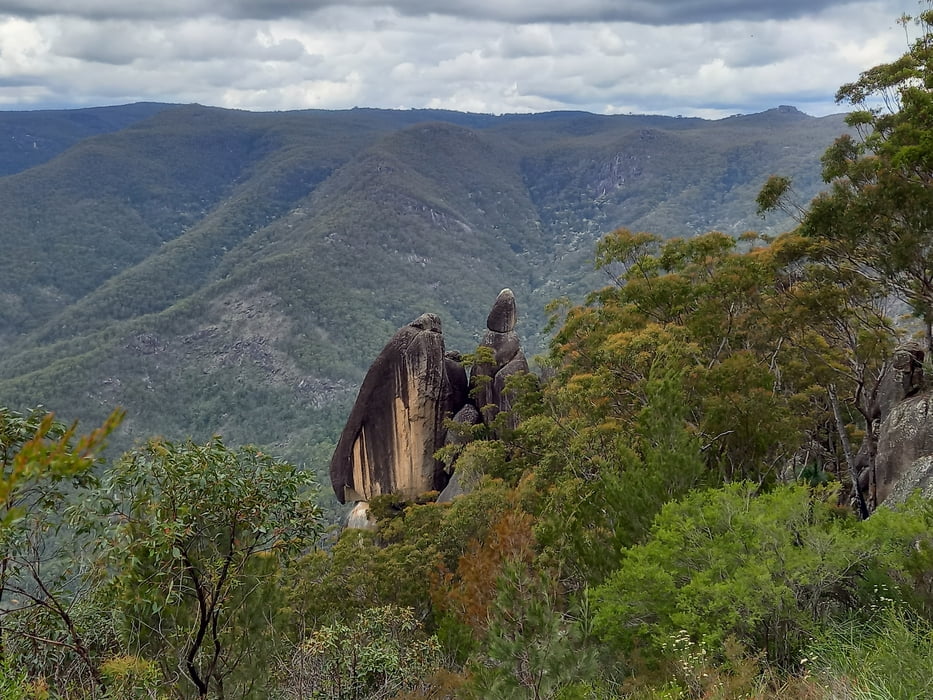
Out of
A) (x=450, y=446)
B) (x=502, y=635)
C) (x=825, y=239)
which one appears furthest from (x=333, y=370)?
(x=502, y=635)

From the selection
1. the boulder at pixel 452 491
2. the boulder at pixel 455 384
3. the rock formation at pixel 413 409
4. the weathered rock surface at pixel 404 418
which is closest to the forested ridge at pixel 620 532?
the boulder at pixel 452 491

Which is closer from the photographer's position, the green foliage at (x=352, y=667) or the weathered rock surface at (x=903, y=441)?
the green foliage at (x=352, y=667)

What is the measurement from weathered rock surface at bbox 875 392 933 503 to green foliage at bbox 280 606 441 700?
9.43m

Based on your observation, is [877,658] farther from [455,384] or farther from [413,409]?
[455,384]

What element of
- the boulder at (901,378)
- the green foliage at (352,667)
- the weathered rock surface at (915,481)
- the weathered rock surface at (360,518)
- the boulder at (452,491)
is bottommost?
the weathered rock surface at (360,518)

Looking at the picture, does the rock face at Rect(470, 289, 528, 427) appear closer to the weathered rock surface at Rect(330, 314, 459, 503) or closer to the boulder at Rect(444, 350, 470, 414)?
the boulder at Rect(444, 350, 470, 414)

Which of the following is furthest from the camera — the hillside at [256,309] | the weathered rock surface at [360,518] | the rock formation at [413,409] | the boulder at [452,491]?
the hillside at [256,309]

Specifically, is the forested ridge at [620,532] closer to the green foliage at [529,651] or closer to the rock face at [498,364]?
the green foliage at [529,651]

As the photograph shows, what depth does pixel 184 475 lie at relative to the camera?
6562 mm

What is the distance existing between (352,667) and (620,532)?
198 inches

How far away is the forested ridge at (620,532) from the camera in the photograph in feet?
21.6

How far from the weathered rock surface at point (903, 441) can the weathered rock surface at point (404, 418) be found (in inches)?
869

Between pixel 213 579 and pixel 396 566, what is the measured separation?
42.2 feet

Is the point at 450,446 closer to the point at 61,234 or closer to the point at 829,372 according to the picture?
the point at 829,372
